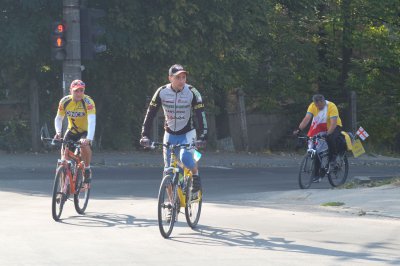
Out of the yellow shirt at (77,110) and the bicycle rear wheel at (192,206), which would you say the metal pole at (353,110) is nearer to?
the yellow shirt at (77,110)

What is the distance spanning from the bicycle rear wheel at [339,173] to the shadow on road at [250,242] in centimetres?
609

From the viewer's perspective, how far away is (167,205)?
32.1ft

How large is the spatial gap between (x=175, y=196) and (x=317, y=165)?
634 centimetres

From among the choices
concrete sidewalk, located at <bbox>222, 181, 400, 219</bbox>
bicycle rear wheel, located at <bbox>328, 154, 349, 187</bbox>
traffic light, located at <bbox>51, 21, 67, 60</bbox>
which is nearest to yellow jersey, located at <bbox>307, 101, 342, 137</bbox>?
bicycle rear wheel, located at <bbox>328, 154, 349, 187</bbox>

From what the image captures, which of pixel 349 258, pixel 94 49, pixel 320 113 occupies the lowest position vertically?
pixel 349 258

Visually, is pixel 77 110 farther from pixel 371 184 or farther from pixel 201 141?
pixel 371 184

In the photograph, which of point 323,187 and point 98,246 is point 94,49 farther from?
point 98,246

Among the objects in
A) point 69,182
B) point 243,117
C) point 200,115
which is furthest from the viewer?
point 243,117

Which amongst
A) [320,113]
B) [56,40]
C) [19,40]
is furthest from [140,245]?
[19,40]

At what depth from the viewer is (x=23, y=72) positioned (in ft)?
A: 75.8

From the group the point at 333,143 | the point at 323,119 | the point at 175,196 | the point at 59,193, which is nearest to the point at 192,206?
the point at 175,196

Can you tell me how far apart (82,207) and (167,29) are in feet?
33.5

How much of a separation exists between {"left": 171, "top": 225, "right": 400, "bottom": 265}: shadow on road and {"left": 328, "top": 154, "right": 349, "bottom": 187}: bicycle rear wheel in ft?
20.0

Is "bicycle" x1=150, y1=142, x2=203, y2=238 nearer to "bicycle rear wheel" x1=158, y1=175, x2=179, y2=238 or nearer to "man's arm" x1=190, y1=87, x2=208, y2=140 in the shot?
"bicycle rear wheel" x1=158, y1=175, x2=179, y2=238
